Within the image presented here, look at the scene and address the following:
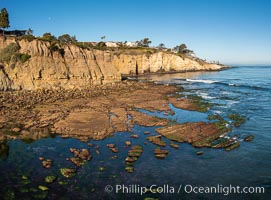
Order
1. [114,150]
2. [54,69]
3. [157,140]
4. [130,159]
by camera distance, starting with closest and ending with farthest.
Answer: [130,159] < [114,150] < [157,140] < [54,69]

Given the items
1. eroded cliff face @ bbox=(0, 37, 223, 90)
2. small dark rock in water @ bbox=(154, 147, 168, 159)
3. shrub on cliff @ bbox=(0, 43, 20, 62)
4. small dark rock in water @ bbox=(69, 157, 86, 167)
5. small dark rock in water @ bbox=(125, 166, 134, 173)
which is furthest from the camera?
shrub on cliff @ bbox=(0, 43, 20, 62)

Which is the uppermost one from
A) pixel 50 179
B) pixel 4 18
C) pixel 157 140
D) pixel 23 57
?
pixel 4 18

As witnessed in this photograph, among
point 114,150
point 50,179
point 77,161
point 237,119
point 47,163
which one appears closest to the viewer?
point 50,179

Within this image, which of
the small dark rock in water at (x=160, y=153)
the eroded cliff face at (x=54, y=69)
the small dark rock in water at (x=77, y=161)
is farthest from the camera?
the eroded cliff face at (x=54, y=69)

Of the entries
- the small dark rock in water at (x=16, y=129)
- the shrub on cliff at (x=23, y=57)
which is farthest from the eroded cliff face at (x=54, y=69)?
the small dark rock in water at (x=16, y=129)

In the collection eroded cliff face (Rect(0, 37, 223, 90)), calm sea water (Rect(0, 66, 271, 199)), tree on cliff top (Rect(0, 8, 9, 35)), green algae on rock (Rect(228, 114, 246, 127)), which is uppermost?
tree on cliff top (Rect(0, 8, 9, 35))

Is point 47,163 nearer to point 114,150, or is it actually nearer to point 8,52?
point 114,150

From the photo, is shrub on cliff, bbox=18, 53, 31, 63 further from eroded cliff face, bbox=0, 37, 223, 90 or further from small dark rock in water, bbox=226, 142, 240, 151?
small dark rock in water, bbox=226, 142, 240, 151

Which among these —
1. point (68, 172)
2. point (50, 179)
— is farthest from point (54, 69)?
point (50, 179)

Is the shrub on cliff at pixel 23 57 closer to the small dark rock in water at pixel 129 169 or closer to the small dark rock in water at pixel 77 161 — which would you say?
the small dark rock in water at pixel 77 161

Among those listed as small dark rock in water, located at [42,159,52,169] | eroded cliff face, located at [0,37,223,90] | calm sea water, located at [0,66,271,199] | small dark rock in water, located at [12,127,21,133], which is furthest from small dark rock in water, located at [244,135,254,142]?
eroded cliff face, located at [0,37,223,90]

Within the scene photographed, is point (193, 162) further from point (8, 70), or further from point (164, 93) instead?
point (8, 70)

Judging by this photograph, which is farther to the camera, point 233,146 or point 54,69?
point 54,69

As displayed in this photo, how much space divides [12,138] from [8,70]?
76.8 feet
